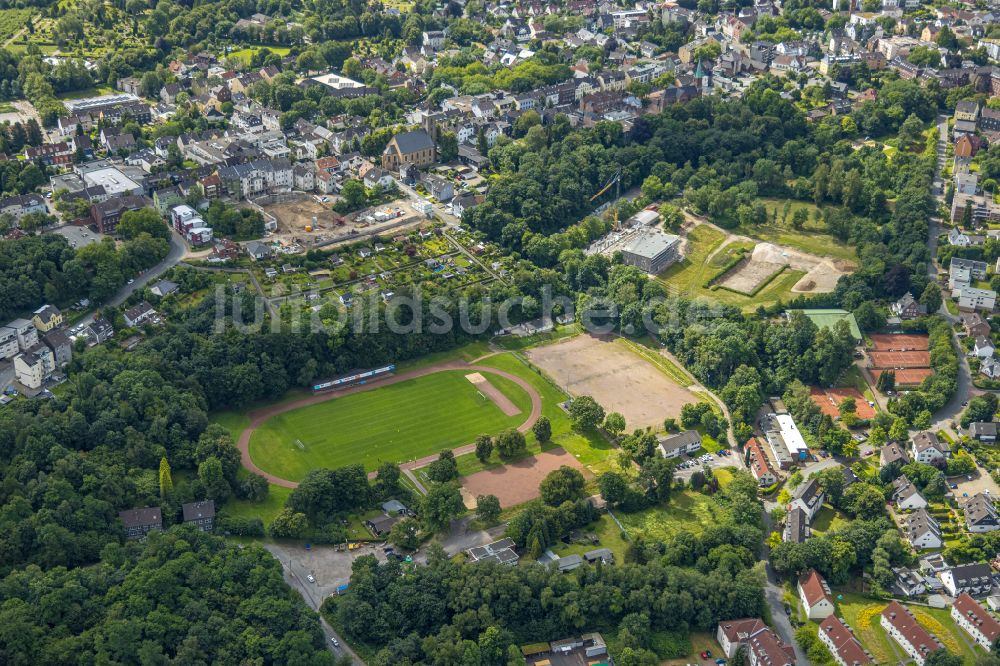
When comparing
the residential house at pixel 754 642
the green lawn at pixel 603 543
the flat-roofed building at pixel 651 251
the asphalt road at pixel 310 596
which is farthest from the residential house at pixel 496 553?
the flat-roofed building at pixel 651 251

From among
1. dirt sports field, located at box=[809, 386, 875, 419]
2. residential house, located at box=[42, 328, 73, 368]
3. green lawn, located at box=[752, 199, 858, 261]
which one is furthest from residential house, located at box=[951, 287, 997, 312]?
residential house, located at box=[42, 328, 73, 368]

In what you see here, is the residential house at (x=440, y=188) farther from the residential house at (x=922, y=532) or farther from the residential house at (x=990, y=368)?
the residential house at (x=922, y=532)

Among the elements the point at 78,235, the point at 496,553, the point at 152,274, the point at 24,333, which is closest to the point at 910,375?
the point at 496,553

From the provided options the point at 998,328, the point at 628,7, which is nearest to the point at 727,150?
the point at 998,328

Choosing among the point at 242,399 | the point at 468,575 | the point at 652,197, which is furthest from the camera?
the point at 652,197

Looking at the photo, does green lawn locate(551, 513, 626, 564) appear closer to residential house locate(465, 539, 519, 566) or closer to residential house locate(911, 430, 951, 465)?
residential house locate(465, 539, 519, 566)

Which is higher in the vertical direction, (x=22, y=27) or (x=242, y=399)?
(x=22, y=27)

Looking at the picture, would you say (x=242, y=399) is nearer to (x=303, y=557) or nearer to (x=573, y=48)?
(x=303, y=557)
